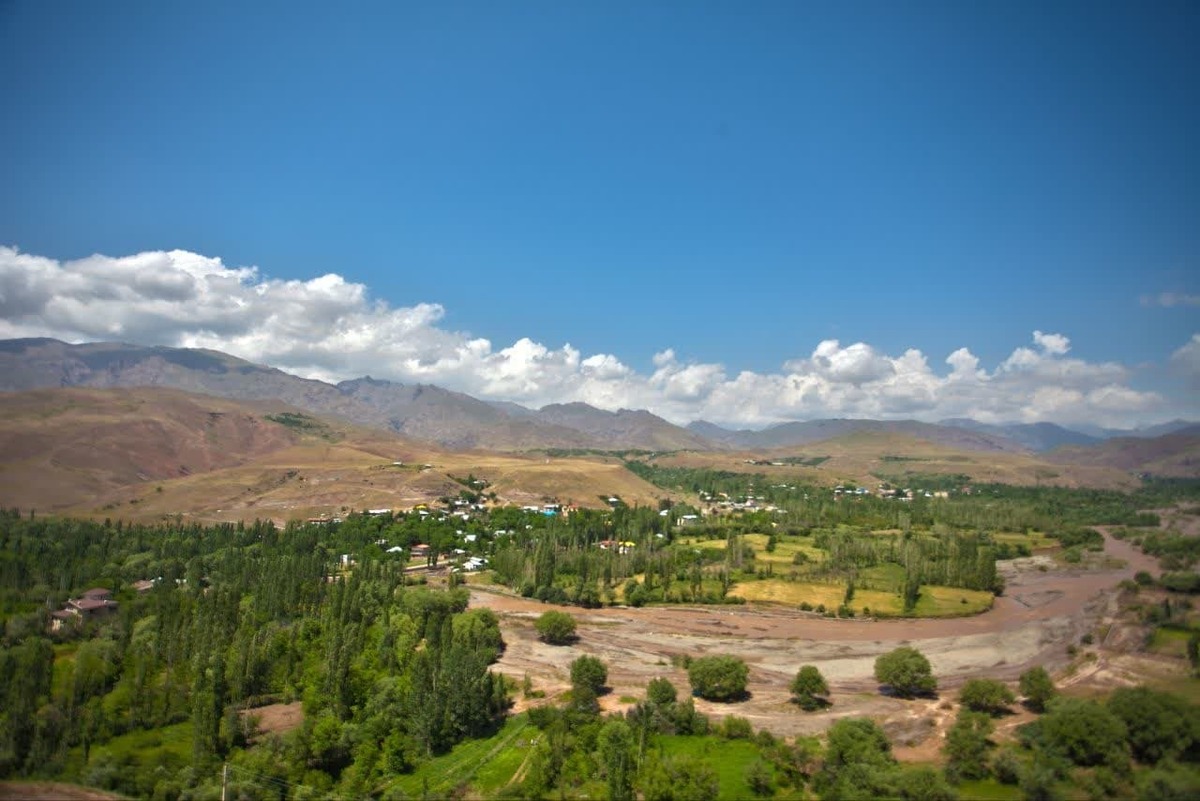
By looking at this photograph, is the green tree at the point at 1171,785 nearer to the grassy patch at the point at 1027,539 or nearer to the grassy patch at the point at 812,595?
the grassy patch at the point at 812,595

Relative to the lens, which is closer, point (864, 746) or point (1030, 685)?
point (864, 746)

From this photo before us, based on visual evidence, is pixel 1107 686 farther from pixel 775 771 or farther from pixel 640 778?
pixel 640 778

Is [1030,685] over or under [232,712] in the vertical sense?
Answer: over

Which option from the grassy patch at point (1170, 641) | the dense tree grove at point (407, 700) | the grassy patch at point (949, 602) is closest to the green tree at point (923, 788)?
the dense tree grove at point (407, 700)

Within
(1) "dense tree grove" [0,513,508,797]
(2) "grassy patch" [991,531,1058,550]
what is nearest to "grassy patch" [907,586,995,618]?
(2) "grassy patch" [991,531,1058,550]

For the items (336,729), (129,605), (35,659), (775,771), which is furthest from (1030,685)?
(129,605)
